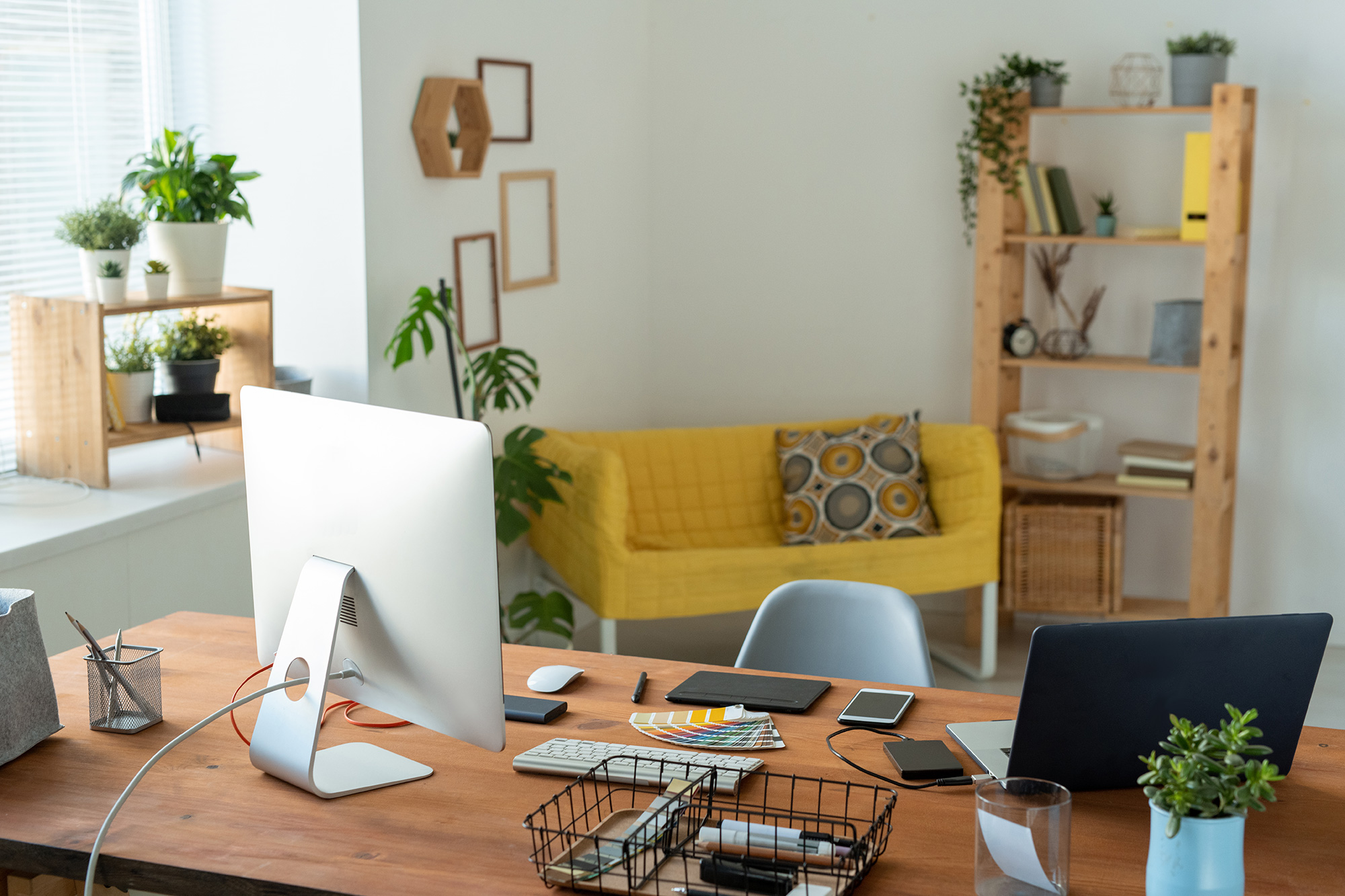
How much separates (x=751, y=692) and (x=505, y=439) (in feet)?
5.93

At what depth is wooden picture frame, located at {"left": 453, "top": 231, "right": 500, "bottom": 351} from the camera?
378cm

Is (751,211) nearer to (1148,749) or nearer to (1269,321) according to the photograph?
(1269,321)

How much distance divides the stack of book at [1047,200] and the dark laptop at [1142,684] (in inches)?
117

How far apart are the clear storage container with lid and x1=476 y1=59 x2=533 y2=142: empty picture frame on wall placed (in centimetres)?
190

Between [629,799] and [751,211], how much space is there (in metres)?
3.70

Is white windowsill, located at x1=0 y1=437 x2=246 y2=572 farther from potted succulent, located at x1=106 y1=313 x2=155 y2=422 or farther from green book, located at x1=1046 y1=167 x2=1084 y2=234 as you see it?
green book, located at x1=1046 y1=167 x2=1084 y2=234

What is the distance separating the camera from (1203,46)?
4121 millimetres

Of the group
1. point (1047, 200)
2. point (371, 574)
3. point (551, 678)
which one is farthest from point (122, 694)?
point (1047, 200)

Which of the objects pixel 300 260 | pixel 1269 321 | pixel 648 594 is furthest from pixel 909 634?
pixel 1269 321

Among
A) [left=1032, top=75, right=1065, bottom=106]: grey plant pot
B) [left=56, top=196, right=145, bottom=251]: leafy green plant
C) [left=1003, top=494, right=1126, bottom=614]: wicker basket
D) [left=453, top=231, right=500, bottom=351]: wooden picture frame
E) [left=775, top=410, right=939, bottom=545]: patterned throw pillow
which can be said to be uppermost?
[left=1032, top=75, right=1065, bottom=106]: grey plant pot

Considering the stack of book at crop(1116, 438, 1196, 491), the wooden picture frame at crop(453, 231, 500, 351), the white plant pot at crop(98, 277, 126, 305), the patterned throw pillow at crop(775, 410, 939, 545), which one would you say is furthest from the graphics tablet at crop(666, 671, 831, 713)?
the stack of book at crop(1116, 438, 1196, 491)

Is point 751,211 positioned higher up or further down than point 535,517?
higher up

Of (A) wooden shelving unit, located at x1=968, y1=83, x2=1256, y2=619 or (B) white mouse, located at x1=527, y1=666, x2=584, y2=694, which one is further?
(A) wooden shelving unit, located at x1=968, y1=83, x2=1256, y2=619

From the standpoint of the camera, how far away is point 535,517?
14.1 ft
